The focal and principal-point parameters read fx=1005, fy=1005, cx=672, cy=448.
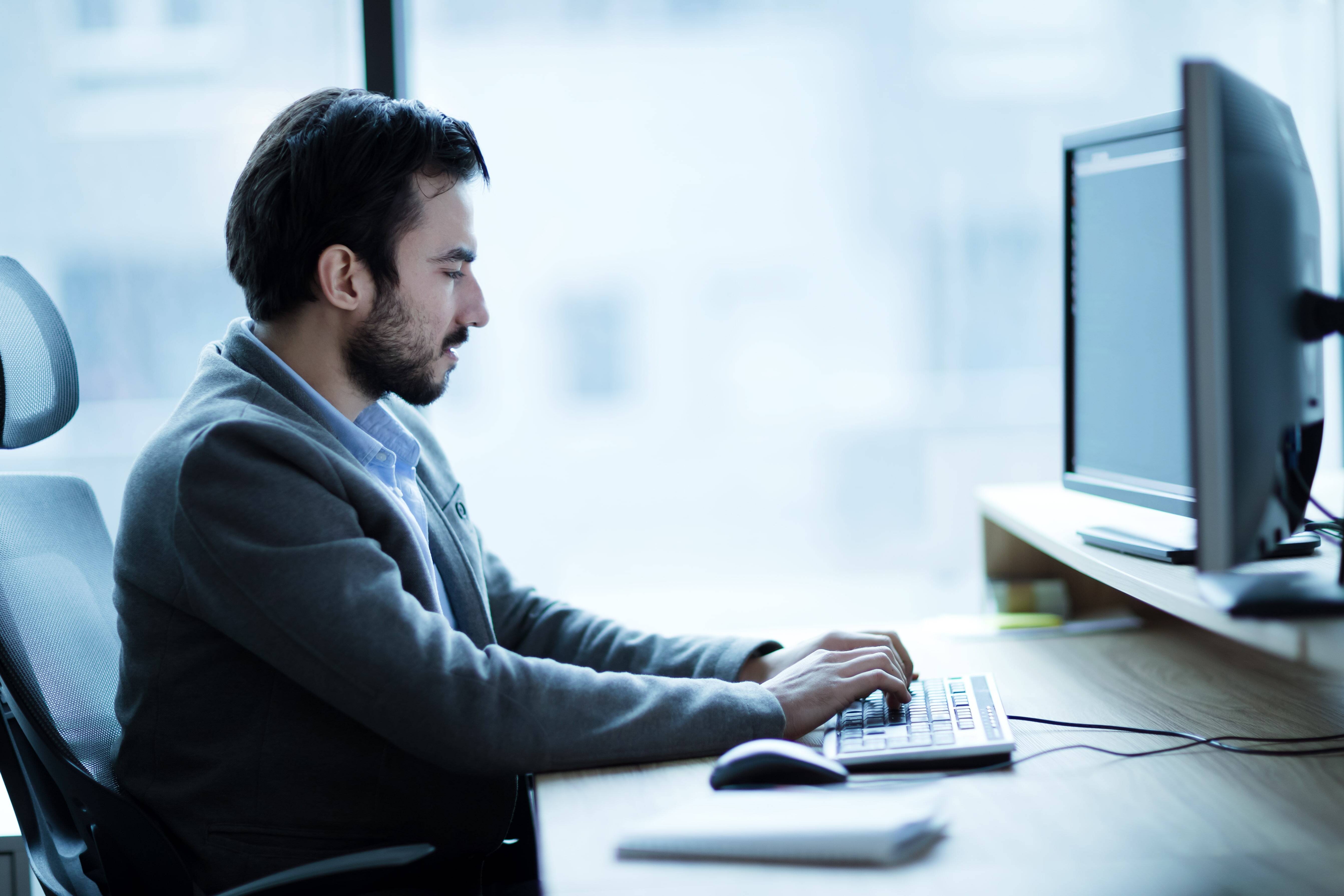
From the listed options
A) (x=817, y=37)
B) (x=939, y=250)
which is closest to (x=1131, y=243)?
(x=939, y=250)

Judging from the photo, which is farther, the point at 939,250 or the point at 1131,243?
the point at 939,250

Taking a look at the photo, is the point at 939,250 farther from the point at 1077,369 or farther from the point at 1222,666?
the point at 1222,666

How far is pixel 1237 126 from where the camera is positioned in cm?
83

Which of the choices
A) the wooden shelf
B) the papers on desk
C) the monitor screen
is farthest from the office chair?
the monitor screen

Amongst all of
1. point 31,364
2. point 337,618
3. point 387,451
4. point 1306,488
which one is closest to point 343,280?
point 387,451

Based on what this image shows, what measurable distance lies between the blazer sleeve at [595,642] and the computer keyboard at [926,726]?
19cm

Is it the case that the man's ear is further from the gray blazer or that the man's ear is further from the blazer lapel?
the blazer lapel

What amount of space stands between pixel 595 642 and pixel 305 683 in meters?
0.49

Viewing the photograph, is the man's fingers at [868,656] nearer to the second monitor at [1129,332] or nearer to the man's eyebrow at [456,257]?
the second monitor at [1129,332]

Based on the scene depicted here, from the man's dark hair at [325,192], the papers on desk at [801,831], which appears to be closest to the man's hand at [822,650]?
the papers on desk at [801,831]

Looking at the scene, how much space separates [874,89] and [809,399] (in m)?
0.64

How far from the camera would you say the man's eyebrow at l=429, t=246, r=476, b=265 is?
1218 mm

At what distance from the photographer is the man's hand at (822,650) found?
46.1 inches

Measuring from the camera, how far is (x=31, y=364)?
104 centimetres
